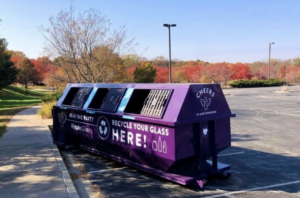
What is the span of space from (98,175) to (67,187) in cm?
94

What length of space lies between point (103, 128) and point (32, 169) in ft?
5.37

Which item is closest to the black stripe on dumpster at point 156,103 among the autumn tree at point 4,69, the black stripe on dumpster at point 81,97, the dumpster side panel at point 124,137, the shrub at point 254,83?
the dumpster side panel at point 124,137

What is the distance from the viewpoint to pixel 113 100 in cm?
595

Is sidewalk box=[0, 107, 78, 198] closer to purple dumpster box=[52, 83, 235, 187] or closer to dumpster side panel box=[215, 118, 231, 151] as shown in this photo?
purple dumpster box=[52, 83, 235, 187]

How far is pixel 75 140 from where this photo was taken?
7559mm

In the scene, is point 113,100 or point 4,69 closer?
point 113,100

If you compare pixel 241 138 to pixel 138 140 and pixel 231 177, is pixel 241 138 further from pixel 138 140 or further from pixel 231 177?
pixel 138 140

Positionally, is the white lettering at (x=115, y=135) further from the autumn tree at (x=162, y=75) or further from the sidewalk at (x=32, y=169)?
the autumn tree at (x=162, y=75)

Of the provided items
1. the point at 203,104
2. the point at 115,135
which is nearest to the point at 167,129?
the point at 203,104

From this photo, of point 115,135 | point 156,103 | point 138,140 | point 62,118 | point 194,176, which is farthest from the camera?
point 62,118

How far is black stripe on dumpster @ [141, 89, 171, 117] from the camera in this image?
15.9 feet

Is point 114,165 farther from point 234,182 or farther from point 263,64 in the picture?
point 263,64

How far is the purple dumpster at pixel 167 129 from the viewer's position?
456 centimetres

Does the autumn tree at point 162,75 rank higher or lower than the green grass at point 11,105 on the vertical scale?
higher
